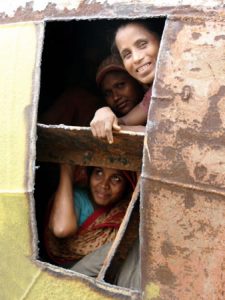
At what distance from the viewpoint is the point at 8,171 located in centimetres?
219

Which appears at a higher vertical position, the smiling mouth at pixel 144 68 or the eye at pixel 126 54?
the eye at pixel 126 54

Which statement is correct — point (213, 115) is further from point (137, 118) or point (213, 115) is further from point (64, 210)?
point (64, 210)

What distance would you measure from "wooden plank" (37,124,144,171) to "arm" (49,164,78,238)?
285 mm

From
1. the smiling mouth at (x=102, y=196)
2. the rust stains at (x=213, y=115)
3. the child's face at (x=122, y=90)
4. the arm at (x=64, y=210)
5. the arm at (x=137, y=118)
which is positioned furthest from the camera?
the child's face at (x=122, y=90)

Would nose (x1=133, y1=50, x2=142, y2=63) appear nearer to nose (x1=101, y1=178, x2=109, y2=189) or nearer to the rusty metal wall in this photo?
the rusty metal wall

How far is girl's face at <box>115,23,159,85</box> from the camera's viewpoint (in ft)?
7.29

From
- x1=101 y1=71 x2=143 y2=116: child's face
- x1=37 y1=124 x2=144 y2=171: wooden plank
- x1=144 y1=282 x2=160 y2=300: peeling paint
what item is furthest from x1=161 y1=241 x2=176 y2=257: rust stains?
x1=101 y1=71 x2=143 y2=116: child's face

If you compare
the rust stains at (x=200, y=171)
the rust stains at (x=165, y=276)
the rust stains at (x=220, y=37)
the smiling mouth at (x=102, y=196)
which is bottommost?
the rust stains at (x=165, y=276)

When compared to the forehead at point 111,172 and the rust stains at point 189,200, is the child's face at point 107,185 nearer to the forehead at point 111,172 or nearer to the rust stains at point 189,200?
the forehead at point 111,172

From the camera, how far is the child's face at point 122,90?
2896 millimetres

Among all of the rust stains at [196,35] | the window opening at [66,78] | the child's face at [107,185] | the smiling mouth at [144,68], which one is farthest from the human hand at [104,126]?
the window opening at [66,78]

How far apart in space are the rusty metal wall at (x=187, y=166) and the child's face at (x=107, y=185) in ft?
2.52

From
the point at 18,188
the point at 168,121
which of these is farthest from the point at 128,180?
the point at 168,121

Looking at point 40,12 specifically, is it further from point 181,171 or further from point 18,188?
point 181,171
